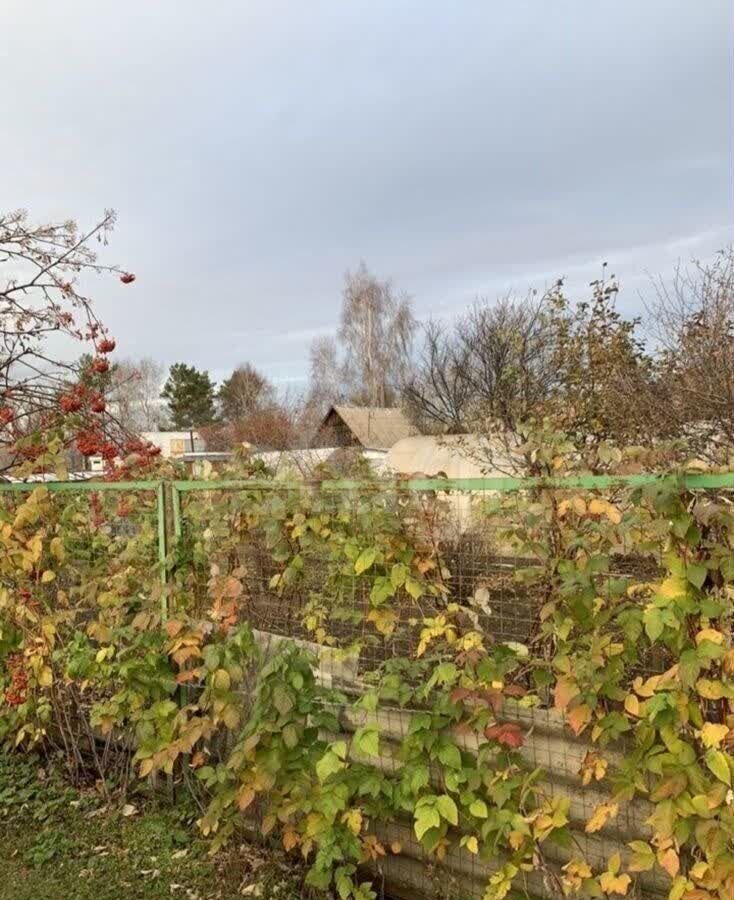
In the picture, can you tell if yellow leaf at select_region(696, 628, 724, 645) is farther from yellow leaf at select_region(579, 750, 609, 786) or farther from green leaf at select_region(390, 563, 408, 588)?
green leaf at select_region(390, 563, 408, 588)

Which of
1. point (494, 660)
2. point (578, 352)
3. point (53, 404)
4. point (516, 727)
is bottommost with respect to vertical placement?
point (516, 727)

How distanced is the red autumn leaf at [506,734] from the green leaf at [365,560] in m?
0.72

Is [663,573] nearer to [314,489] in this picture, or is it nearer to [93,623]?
[314,489]

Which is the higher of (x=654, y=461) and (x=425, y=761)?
(x=654, y=461)

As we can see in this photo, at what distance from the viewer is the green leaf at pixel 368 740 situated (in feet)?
8.83

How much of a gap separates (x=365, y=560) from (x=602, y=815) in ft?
3.82

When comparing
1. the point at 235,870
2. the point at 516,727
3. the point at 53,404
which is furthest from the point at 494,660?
the point at 53,404

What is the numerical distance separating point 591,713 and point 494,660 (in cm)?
39

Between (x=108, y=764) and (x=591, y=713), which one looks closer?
(x=591, y=713)

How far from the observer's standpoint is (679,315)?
788 cm

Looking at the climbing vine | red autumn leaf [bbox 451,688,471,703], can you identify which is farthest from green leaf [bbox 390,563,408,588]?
red autumn leaf [bbox 451,688,471,703]

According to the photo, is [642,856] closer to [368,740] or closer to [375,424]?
[368,740]

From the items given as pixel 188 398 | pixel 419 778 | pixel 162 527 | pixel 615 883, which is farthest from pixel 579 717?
pixel 188 398

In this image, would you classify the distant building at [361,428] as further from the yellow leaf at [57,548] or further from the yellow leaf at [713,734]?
the yellow leaf at [713,734]
